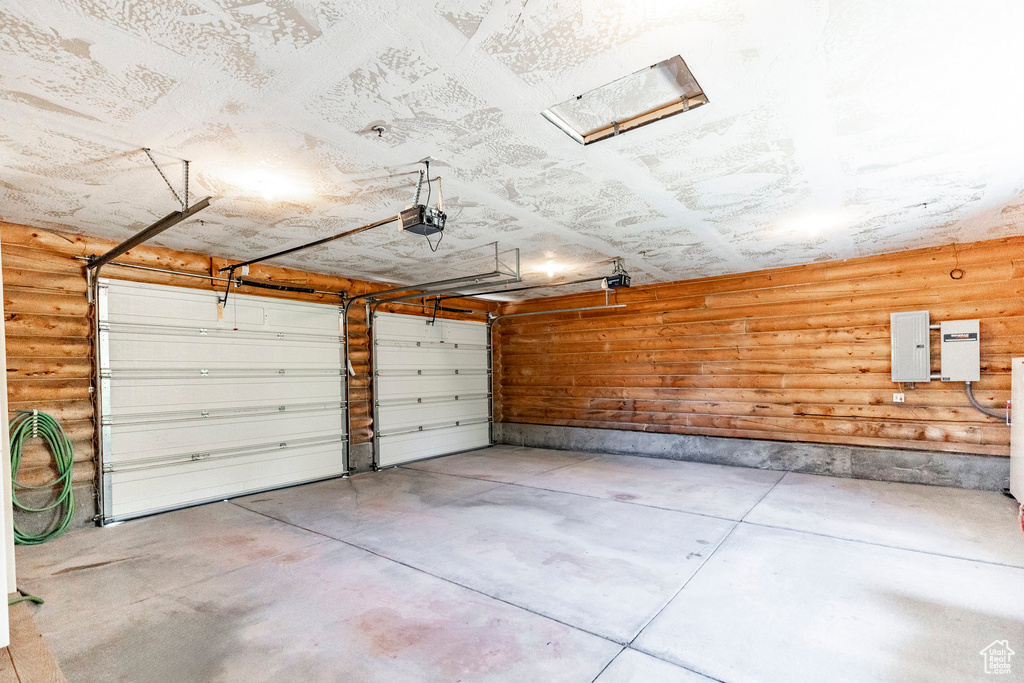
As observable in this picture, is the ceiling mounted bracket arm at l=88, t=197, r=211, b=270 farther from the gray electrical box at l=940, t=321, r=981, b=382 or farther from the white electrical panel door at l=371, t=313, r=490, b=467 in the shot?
the gray electrical box at l=940, t=321, r=981, b=382

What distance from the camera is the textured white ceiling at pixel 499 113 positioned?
1.79m

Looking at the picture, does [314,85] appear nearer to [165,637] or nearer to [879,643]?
[165,637]

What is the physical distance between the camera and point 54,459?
4.24 metres

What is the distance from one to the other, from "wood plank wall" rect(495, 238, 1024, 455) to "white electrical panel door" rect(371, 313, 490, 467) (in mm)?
904

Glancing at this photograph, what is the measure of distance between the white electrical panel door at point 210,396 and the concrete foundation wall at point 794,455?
3.99 meters

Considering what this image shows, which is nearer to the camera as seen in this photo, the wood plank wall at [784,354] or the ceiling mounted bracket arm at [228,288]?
the wood plank wall at [784,354]

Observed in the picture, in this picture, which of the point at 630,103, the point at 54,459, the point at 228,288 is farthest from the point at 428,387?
the point at 630,103

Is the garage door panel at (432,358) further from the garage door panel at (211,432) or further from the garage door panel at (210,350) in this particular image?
the garage door panel at (211,432)

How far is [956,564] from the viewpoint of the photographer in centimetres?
328

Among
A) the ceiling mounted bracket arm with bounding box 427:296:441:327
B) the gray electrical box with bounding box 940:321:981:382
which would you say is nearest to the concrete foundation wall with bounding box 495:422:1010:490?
the gray electrical box with bounding box 940:321:981:382

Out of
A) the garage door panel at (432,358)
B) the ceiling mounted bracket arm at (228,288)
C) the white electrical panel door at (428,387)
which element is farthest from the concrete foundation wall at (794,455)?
the ceiling mounted bracket arm at (228,288)

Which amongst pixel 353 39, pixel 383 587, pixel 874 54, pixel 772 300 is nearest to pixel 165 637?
pixel 383 587

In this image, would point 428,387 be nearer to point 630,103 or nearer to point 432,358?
point 432,358

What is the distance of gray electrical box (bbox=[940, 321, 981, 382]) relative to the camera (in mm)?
5086
